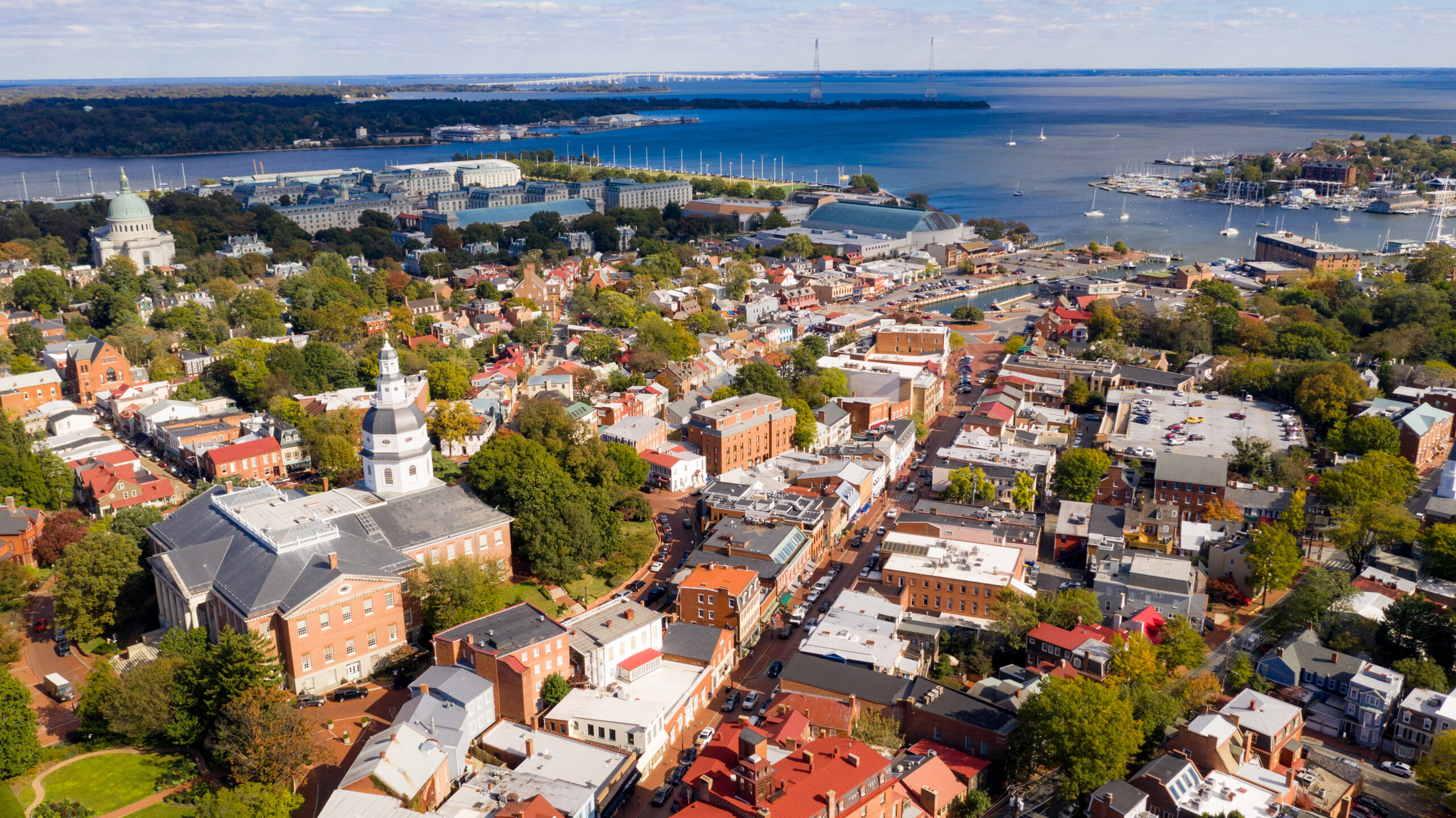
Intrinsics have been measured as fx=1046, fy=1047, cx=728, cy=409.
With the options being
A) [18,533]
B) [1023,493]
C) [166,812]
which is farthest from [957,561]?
[18,533]

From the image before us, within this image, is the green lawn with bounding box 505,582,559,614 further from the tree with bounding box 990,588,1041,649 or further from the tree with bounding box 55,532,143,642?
the tree with bounding box 990,588,1041,649

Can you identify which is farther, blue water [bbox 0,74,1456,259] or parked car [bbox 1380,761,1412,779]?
blue water [bbox 0,74,1456,259]

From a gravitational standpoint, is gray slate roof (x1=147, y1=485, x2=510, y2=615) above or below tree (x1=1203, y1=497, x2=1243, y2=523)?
above

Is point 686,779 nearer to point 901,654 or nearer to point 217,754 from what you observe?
point 901,654

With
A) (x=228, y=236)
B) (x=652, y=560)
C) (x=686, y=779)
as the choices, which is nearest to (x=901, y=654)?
(x=686, y=779)

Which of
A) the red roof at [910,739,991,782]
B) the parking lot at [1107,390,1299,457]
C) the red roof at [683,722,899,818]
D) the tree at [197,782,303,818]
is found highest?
the parking lot at [1107,390,1299,457]

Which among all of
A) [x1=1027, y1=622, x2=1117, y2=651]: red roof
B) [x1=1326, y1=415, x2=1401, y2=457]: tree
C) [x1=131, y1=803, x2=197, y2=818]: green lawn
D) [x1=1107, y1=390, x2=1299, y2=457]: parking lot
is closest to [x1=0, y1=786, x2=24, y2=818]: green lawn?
[x1=131, y1=803, x2=197, y2=818]: green lawn

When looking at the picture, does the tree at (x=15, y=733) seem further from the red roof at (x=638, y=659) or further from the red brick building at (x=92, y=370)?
the red brick building at (x=92, y=370)
